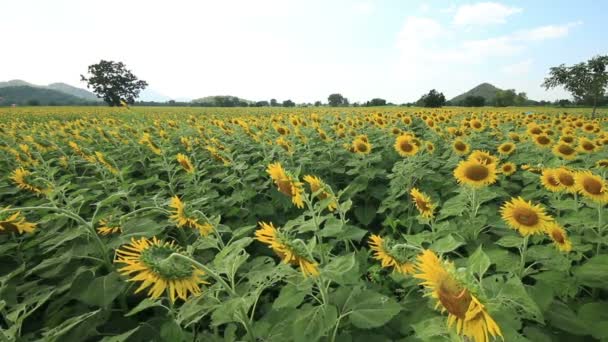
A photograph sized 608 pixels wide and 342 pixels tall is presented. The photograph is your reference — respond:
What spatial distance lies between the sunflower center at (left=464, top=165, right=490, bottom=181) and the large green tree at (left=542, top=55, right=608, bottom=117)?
27.3 metres

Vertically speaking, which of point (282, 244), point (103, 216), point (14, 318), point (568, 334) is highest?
point (282, 244)

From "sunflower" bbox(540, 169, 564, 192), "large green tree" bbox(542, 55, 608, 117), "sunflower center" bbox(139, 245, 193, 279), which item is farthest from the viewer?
"large green tree" bbox(542, 55, 608, 117)

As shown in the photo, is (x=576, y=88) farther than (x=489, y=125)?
Yes

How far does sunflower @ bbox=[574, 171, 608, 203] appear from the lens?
2.52 meters

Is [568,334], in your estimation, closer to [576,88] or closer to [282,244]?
[282,244]

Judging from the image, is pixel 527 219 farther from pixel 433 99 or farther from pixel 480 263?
pixel 433 99

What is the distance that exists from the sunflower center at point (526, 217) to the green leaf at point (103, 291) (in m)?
2.35

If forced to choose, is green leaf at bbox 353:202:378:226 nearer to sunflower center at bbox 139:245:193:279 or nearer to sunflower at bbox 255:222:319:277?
sunflower at bbox 255:222:319:277

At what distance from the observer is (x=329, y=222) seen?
2.06 meters

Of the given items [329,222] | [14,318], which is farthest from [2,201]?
[329,222]

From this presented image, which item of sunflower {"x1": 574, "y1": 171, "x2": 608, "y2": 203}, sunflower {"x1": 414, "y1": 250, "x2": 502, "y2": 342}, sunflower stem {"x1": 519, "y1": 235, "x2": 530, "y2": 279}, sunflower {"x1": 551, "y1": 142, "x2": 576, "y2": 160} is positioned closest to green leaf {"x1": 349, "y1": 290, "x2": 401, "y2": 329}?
sunflower {"x1": 414, "y1": 250, "x2": 502, "y2": 342}

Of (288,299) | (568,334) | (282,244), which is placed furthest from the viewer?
(568,334)

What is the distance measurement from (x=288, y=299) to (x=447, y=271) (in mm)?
813

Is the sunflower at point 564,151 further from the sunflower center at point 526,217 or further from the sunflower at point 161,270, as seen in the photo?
the sunflower at point 161,270
